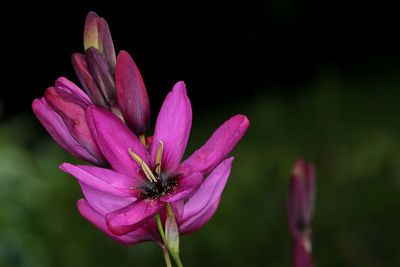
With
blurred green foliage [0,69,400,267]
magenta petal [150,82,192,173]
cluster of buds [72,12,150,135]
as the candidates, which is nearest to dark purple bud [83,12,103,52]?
cluster of buds [72,12,150,135]

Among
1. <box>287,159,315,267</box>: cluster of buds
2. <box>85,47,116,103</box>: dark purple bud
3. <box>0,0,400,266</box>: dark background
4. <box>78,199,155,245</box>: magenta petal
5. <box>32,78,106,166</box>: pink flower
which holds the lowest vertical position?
<box>0,0,400,266</box>: dark background

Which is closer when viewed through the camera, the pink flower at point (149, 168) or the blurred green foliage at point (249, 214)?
the pink flower at point (149, 168)

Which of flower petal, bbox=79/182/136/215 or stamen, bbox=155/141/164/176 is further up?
stamen, bbox=155/141/164/176

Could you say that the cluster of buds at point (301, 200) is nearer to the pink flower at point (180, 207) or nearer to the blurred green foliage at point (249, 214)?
the pink flower at point (180, 207)

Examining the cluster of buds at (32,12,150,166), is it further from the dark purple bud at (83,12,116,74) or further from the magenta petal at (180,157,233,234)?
the magenta petal at (180,157,233,234)

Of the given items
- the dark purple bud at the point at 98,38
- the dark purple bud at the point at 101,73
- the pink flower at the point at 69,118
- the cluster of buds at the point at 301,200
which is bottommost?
the cluster of buds at the point at 301,200

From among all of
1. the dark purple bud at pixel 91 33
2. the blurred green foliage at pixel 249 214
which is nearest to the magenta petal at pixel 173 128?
the dark purple bud at pixel 91 33

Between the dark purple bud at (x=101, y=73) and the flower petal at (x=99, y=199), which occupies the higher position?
the dark purple bud at (x=101, y=73)
